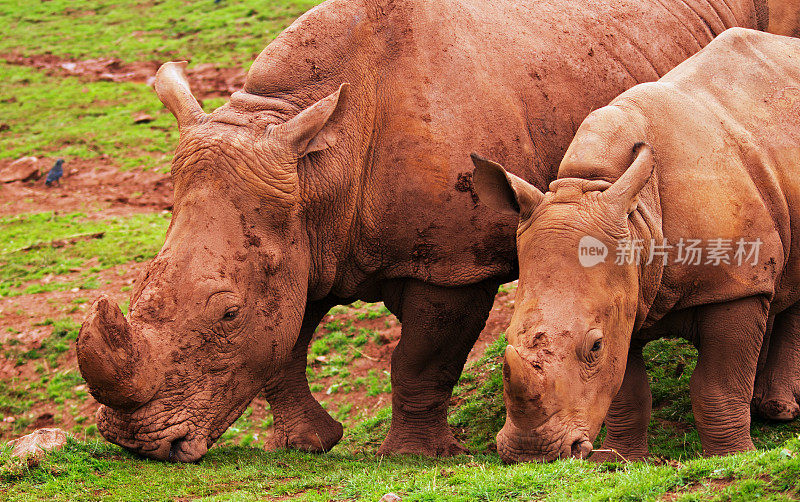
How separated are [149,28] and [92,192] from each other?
9.34m

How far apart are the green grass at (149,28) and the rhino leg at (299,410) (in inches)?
505

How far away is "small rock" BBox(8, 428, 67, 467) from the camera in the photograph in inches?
241

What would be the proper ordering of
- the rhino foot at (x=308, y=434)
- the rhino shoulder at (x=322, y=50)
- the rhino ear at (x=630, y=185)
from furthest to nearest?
the rhino foot at (x=308, y=434), the rhino shoulder at (x=322, y=50), the rhino ear at (x=630, y=185)

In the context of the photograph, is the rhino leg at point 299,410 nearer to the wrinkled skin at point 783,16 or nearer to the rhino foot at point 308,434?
the rhino foot at point 308,434

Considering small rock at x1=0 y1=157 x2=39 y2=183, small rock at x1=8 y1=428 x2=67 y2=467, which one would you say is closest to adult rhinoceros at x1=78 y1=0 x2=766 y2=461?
small rock at x1=8 y1=428 x2=67 y2=467

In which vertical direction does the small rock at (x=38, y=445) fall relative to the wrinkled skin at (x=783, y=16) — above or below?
below

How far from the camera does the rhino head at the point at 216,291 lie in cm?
610

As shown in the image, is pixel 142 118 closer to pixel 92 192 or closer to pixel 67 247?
pixel 92 192

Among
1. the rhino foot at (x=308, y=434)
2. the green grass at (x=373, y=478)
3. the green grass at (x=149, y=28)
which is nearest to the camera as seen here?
the green grass at (x=373, y=478)

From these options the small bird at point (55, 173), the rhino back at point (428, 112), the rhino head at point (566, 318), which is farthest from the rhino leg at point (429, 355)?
the small bird at point (55, 173)

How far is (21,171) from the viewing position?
54.4 ft

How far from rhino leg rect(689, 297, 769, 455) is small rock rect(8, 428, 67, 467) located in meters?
4.20

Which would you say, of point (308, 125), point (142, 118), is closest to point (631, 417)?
point (308, 125)

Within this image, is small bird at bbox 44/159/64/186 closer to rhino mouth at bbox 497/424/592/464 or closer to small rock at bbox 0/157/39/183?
small rock at bbox 0/157/39/183
